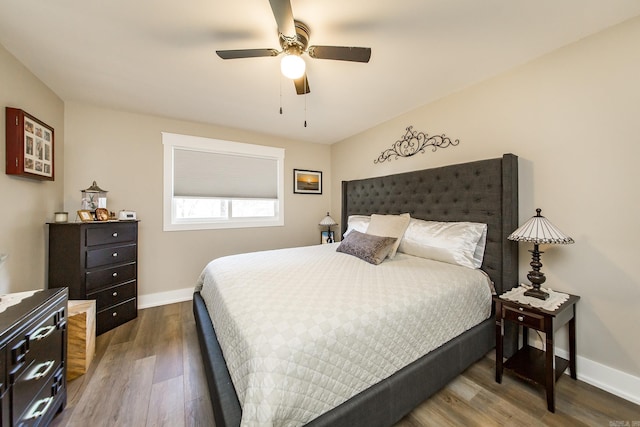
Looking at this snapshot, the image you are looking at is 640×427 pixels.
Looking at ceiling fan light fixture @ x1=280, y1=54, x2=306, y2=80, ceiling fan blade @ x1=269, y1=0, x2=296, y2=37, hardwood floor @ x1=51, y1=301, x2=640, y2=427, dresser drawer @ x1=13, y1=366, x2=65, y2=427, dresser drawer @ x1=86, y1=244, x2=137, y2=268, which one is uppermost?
ceiling fan blade @ x1=269, y1=0, x2=296, y2=37

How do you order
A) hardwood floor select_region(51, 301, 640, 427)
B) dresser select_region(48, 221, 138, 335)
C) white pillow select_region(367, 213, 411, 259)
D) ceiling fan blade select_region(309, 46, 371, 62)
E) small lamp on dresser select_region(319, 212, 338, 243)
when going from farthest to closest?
small lamp on dresser select_region(319, 212, 338, 243), white pillow select_region(367, 213, 411, 259), dresser select_region(48, 221, 138, 335), ceiling fan blade select_region(309, 46, 371, 62), hardwood floor select_region(51, 301, 640, 427)

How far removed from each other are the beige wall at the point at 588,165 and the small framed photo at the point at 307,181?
8.53ft

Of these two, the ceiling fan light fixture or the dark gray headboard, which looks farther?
the dark gray headboard

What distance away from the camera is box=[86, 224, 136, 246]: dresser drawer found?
7.30 feet

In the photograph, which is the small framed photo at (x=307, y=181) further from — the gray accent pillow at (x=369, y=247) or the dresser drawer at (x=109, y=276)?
the dresser drawer at (x=109, y=276)

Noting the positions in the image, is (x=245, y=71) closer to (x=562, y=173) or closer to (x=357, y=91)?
(x=357, y=91)

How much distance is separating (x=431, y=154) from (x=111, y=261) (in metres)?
3.60

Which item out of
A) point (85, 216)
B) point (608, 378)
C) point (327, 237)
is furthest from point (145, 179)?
point (608, 378)

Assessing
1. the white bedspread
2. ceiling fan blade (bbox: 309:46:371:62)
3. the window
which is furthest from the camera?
the window

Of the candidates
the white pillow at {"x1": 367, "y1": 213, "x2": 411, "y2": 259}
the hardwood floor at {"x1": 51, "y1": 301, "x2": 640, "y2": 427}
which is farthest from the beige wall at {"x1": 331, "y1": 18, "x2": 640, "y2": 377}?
the white pillow at {"x1": 367, "y1": 213, "x2": 411, "y2": 259}

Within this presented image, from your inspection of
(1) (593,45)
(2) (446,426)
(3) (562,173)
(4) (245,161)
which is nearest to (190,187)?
(4) (245,161)

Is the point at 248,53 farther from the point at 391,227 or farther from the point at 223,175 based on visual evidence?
the point at 223,175

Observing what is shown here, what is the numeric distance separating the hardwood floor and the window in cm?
173

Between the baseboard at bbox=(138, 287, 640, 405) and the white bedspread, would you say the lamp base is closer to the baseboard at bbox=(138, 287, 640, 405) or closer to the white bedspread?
the white bedspread
